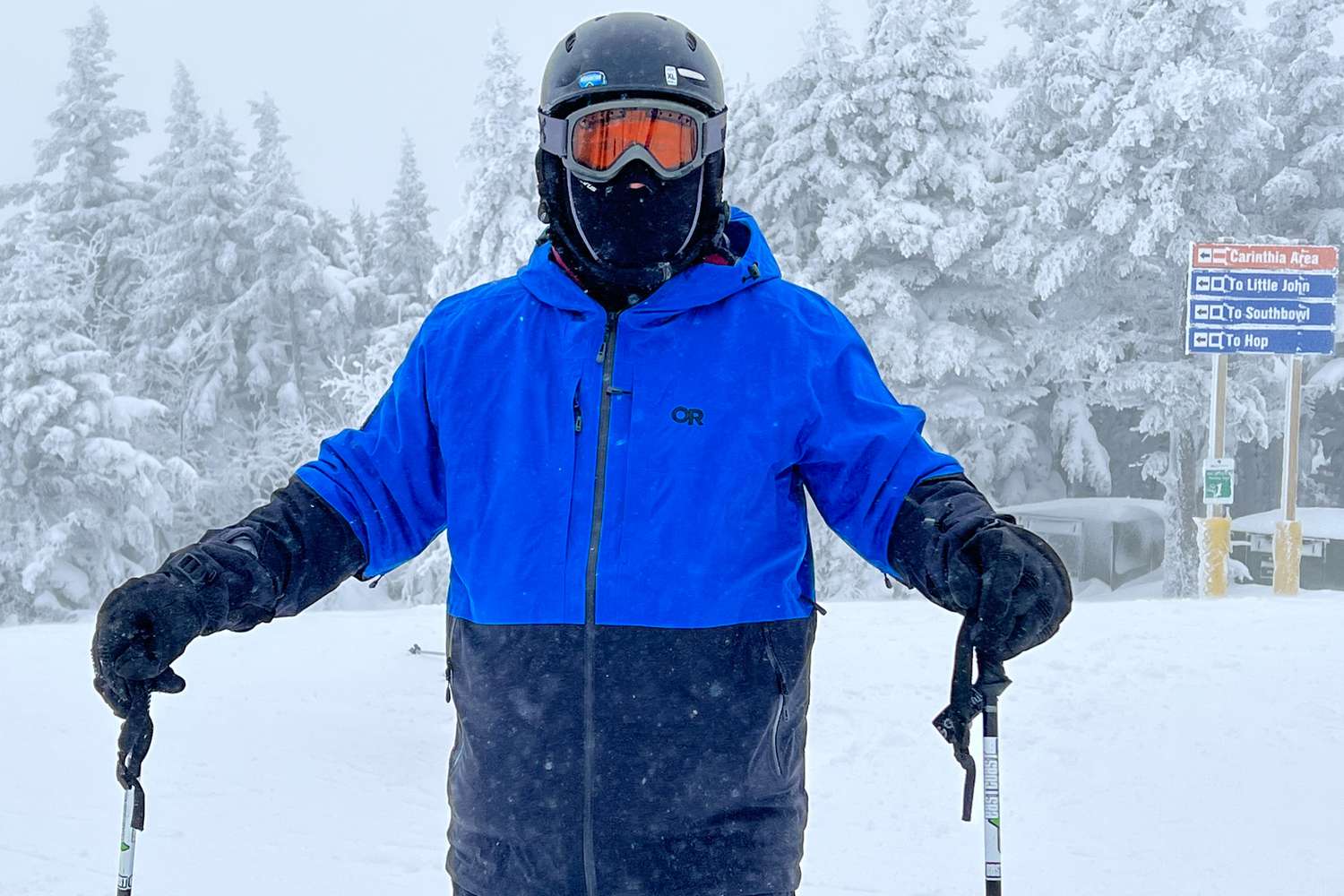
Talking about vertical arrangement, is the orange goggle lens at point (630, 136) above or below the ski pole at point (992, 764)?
above

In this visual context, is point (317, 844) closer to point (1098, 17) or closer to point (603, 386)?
point (603, 386)

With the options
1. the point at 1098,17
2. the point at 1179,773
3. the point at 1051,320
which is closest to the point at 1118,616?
the point at 1179,773

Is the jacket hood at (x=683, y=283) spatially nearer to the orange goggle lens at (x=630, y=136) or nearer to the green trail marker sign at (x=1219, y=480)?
the orange goggle lens at (x=630, y=136)

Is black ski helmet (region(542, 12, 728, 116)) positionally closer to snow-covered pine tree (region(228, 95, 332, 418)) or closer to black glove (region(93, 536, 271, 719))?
black glove (region(93, 536, 271, 719))

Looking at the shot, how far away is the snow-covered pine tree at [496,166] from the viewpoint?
20.7 meters

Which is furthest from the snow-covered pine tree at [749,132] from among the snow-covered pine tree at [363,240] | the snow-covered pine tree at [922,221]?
the snow-covered pine tree at [363,240]

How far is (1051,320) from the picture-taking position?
73.5 feet

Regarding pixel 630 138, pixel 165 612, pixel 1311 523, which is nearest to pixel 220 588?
pixel 165 612

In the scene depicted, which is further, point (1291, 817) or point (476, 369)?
point (1291, 817)

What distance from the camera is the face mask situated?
85.2 inches

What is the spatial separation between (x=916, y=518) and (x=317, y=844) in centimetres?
426

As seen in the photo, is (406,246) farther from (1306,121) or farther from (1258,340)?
(1258,340)

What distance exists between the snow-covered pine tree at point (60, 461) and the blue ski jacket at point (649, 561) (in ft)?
77.7

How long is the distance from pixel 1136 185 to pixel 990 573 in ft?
66.2
